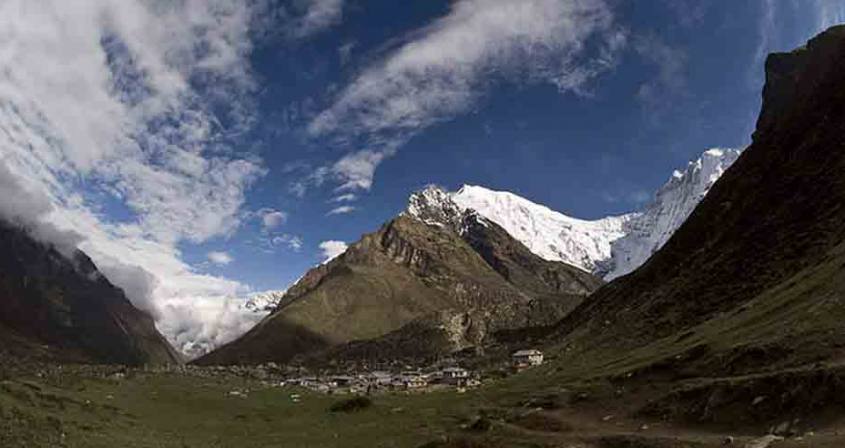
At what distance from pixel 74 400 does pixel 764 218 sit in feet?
417

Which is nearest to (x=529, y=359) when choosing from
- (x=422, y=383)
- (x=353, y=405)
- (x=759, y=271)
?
(x=422, y=383)

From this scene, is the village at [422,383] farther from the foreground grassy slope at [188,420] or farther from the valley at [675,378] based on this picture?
the foreground grassy slope at [188,420]

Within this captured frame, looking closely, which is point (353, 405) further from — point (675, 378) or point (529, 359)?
point (529, 359)

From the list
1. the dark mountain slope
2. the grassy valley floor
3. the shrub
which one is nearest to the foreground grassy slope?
the grassy valley floor

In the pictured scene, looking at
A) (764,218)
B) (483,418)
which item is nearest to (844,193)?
(764,218)

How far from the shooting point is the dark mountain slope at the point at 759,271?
68.6 meters

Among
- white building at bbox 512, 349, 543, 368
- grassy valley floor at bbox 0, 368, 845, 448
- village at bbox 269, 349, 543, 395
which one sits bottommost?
grassy valley floor at bbox 0, 368, 845, 448

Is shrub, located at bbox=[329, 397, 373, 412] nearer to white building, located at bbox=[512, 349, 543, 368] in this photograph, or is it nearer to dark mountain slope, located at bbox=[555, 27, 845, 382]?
dark mountain slope, located at bbox=[555, 27, 845, 382]

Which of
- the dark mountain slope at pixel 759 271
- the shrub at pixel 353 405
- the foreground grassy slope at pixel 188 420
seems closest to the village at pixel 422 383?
the dark mountain slope at pixel 759 271

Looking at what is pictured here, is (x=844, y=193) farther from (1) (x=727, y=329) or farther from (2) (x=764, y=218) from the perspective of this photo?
(1) (x=727, y=329)

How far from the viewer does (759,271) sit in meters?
121

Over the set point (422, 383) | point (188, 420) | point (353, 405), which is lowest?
point (188, 420)

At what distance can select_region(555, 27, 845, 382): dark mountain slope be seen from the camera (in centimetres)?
6856

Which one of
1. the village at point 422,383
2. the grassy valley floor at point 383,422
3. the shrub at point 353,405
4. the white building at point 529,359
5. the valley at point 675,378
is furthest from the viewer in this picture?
the white building at point 529,359
